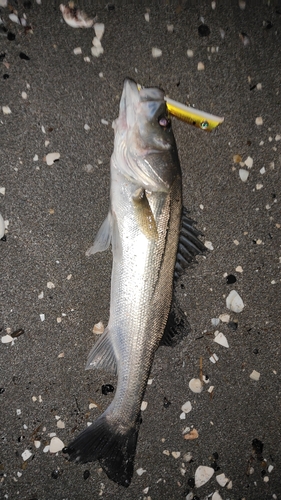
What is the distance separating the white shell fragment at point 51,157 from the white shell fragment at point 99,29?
76 cm

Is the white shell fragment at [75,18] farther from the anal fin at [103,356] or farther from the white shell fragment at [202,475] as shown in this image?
the white shell fragment at [202,475]

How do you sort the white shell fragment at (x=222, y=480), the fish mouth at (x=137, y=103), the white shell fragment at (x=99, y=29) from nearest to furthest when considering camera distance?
the fish mouth at (x=137, y=103) → the white shell fragment at (x=99, y=29) → the white shell fragment at (x=222, y=480)

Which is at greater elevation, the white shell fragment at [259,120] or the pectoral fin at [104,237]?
the white shell fragment at [259,120]

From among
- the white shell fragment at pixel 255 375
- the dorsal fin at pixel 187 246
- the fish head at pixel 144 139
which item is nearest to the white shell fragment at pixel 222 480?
the white shell fragment at pixel 255 375

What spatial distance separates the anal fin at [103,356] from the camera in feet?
6.22

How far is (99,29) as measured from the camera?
199 centimetres

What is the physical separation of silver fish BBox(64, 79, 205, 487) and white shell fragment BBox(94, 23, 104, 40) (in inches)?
19.1

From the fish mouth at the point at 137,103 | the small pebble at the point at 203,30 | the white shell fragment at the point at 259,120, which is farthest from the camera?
the white shell fragment at the point at 259,120

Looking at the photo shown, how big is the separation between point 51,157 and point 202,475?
2395 mm

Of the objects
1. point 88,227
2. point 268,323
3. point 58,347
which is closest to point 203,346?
point 268,323

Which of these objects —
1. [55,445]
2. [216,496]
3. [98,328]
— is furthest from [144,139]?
[216,496]

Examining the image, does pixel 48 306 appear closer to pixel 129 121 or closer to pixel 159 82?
pixel 129 121

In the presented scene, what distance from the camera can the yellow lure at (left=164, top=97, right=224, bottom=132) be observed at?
2.01 metres

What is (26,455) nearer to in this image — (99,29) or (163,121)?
(163,121)
